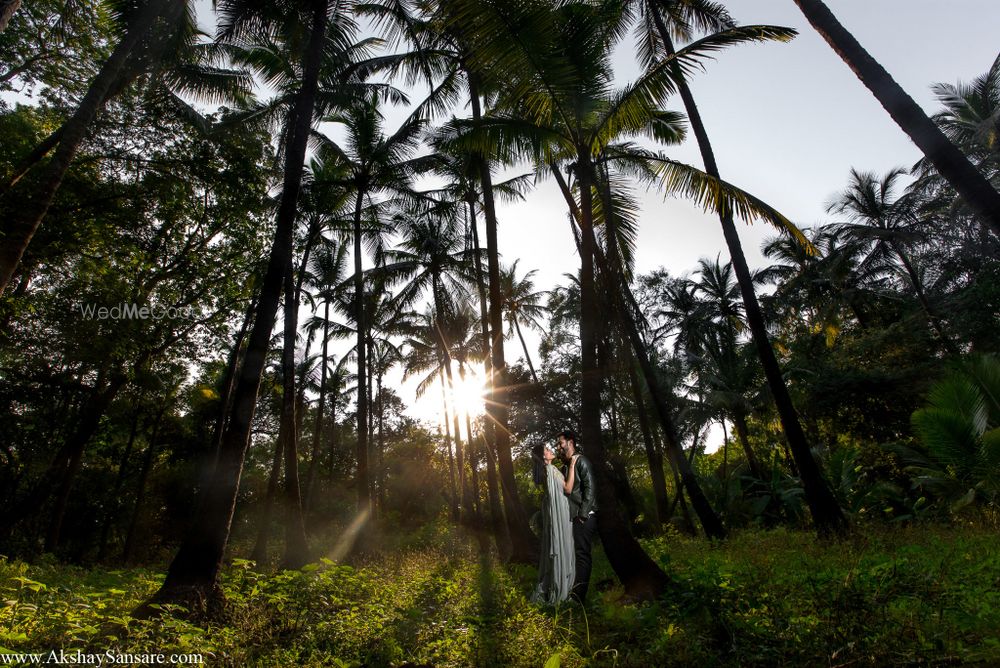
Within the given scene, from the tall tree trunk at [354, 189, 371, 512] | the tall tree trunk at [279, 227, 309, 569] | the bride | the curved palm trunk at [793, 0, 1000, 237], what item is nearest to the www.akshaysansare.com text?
the bride

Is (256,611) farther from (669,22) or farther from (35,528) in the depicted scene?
(35,528)

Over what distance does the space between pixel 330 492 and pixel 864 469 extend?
25.1 m

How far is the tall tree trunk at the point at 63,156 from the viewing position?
624 centimetres

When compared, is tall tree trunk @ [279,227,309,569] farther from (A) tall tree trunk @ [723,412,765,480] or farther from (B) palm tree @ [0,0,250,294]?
(A) tall tree trunk @ [723,412,765,480]

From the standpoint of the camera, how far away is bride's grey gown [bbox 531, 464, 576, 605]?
5.86 meters

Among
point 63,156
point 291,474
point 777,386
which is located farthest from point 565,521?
point 63,156

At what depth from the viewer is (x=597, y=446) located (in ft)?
23.7

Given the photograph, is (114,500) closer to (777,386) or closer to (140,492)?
(140,492)

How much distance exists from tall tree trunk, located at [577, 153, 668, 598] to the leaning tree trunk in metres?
4.45

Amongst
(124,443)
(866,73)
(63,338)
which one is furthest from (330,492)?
(866,73)

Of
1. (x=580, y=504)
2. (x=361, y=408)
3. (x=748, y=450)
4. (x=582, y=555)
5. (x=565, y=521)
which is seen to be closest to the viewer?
(x=582, y=555)

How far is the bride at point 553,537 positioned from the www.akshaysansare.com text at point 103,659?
11.9ft

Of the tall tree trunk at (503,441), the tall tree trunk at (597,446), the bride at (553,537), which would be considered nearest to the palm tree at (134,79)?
the tall tree trunk at (503,441)

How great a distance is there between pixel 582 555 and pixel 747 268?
6.90 metres
